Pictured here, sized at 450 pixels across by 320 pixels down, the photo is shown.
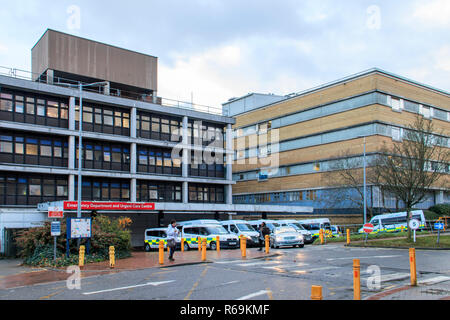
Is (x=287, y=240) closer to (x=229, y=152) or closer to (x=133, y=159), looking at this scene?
(x=133, y=159)

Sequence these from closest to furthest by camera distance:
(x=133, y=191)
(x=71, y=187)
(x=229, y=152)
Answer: (x=71, y=187), (x=133, y=191), (x=229, y=152)

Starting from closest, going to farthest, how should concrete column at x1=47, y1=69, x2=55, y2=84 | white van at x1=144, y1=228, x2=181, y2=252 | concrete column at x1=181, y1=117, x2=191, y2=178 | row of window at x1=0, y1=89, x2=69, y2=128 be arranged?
white van at x1=144, y1=228, x2=181, y2=252
row of window at x1=0, y1=89, x2=69, y2=128
concrete column at x1=47, y1=69, x2=55, y2=84
concrete column at x1=181, y1=117, x2=191, y2=178

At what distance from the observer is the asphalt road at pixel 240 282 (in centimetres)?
1145

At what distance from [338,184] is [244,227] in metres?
21.9

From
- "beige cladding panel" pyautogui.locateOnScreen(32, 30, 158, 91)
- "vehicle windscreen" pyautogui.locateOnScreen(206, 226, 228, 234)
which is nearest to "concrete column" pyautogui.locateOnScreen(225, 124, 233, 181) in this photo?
"beige cladding panel" pyautogui.locateOnScreen(32, 30, 158, 91)

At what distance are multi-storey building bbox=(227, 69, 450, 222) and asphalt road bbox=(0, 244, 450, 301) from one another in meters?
30.7

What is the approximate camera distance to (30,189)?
121 ft

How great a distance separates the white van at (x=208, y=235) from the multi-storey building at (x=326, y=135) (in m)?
21.8

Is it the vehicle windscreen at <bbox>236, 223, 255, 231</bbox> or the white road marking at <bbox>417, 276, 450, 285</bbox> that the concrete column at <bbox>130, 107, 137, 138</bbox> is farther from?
the white road marking at <bbox>417, 276, 450, 285</bbox>

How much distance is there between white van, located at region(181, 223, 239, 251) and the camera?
30156 mm

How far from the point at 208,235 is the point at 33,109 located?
18.8m

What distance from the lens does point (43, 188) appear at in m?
37.7

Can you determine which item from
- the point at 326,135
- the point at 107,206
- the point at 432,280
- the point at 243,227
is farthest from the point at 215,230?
the point at 326,135
